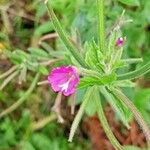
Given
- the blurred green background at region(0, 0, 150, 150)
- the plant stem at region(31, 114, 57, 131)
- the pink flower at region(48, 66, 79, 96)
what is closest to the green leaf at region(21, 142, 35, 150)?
the blurred green background at region(0, 0, 150, 150)

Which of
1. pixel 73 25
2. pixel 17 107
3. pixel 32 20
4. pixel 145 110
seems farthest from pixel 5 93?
pixel 145 110

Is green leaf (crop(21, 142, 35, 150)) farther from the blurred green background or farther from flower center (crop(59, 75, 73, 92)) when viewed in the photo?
flower center (crop(59, 75, 73, 92))

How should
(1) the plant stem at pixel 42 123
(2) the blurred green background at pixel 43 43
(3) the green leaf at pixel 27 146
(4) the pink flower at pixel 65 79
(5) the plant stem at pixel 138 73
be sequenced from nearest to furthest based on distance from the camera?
1. (4) the pink flower at pixel 65 79
2. (5) the plant stem at pixel 138 73
3. (2) the blurred green background at pixel 43 43
4. (3) the green leaf at pixel 27 146
5. (1) the plant stem at pixel 42 123

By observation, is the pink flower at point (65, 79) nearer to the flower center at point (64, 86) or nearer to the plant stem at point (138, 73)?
the flower center at point (64, 86)

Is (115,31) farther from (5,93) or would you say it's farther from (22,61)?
(5,93)

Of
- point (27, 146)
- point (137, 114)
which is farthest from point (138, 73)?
point (27, 146)

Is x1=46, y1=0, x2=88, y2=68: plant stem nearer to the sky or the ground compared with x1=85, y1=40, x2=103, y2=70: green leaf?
nearer to the sky

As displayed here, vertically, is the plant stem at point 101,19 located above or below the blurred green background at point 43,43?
above

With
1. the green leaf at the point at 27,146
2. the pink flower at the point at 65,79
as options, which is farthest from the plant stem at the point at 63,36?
the green leaf at the point at 27,146

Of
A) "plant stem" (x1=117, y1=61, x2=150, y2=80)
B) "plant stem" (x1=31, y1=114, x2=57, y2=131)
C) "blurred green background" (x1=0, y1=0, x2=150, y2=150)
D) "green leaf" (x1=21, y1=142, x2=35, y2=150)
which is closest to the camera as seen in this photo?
"plant stem" (x1=117, y1=61, x2=150, y2=80)
